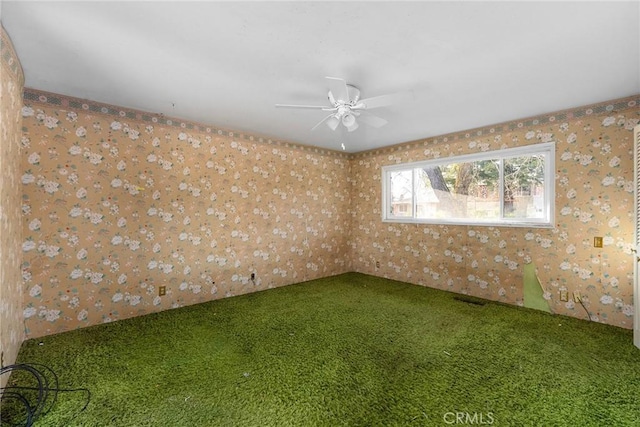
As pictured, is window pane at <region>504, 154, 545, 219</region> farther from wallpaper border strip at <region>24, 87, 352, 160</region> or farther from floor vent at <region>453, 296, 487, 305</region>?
wallpaper border strip at <region>24, 87, 352, 160</region>

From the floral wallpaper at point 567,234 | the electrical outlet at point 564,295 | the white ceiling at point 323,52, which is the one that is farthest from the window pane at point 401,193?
the electrical outlet at point 564,295

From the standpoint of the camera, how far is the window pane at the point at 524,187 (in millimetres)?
3562

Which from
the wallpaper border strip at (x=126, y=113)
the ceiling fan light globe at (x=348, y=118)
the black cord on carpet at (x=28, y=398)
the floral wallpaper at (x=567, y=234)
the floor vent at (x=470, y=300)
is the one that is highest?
the wallpaper border strip at (x=126, y=113)

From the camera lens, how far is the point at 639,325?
8.18 ft

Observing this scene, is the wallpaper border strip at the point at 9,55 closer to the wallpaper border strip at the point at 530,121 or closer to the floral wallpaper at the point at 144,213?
the floral wallpaper at the point at 144,213

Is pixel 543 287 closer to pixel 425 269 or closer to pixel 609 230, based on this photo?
pixel 609 230

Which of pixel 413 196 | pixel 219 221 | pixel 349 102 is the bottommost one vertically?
pixel 219 221

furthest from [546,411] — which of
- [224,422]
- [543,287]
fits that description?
[543,287]

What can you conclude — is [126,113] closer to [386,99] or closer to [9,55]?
[9,55]

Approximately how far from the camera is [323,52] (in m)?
2.06

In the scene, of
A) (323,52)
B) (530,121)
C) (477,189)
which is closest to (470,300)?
(477,189)

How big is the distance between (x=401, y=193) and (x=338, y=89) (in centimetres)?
301

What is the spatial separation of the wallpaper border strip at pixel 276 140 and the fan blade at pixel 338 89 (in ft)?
6.77

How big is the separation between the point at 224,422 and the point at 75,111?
3.22 m
